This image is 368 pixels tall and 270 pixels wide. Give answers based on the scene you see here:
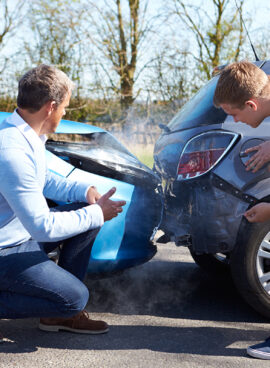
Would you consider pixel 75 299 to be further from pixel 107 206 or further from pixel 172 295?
pixel 172 295

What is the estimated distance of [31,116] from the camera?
7.93 ft

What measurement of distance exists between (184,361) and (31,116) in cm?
138

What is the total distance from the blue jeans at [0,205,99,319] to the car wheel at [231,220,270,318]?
95 centimetres

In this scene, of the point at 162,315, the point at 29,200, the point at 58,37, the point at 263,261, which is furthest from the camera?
the point at 58,37

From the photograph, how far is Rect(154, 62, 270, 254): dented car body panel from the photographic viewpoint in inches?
115

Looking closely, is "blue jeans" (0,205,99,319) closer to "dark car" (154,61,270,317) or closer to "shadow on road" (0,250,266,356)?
"shadow on road" (0,250,266,356)

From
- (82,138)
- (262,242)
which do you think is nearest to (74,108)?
(82,138)

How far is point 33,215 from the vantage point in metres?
2.27

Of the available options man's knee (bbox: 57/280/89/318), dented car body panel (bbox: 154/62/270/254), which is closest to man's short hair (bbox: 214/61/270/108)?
dented car body panel (bbox: 154/62/270/254)

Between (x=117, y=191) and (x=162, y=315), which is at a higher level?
(x=117, y=191)

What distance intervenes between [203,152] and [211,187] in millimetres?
217

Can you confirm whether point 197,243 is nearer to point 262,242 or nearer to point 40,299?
point 262,242

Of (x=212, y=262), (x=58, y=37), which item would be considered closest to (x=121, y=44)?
(x=58, y=37)

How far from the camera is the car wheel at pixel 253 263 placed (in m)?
2.89
